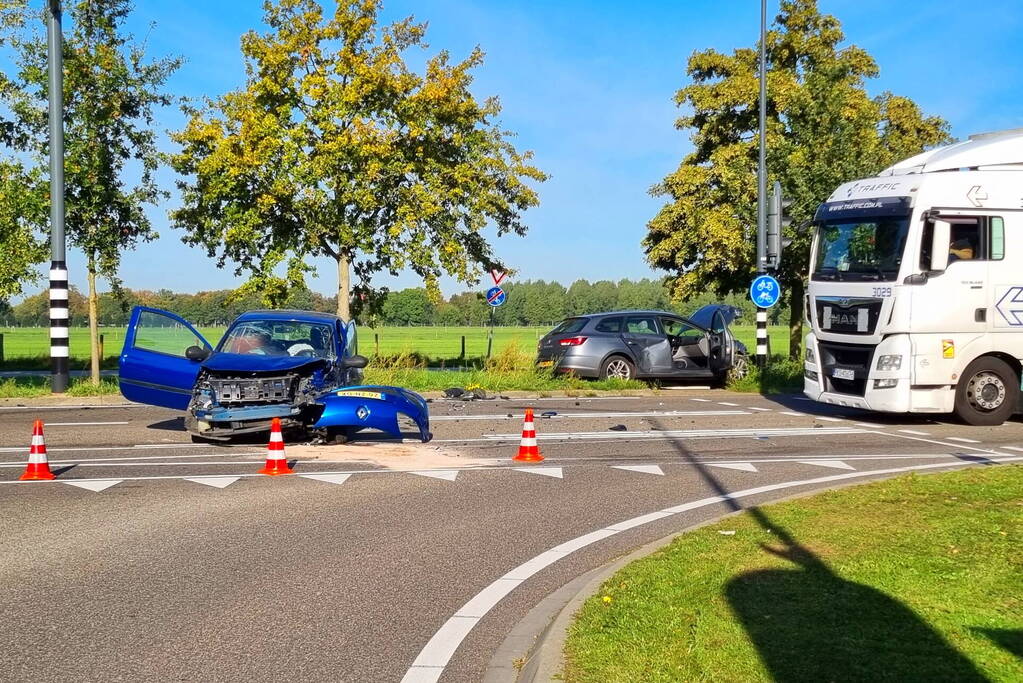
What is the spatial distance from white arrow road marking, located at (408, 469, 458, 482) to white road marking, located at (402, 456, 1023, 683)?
99.7 inches

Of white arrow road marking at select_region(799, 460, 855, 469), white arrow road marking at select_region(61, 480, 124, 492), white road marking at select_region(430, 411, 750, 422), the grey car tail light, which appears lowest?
white arrow road marking at select_region(799, 460, 855, 469)

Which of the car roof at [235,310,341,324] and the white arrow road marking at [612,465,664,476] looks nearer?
the white arrow road marking at [612,465,664,476]

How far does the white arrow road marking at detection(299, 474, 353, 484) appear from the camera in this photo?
1027 centimetres

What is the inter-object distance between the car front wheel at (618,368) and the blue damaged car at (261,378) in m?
8.05

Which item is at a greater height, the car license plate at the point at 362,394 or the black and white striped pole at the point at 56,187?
the black and white striped pole at the point at 56,187

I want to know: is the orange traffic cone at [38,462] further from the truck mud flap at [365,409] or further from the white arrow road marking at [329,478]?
the truck mud flap at [365,409]

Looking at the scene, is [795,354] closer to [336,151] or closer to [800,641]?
[336,151]

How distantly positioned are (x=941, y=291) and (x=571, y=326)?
351 inches

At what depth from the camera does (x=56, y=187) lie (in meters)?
19.0

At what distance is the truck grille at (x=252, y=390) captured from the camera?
12.0 meters

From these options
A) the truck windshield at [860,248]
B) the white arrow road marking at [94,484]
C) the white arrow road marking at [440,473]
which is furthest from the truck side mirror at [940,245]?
the white arrow road marking at [94,484]

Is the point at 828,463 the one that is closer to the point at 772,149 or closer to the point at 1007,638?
the point at 1007,638

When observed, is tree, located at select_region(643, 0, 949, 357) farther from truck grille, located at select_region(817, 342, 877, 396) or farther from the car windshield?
the car windshield

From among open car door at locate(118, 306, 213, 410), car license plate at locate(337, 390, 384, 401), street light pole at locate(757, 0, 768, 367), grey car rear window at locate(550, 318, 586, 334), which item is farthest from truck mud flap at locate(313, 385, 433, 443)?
street light pole at locate(757, 0, 768, 367)
